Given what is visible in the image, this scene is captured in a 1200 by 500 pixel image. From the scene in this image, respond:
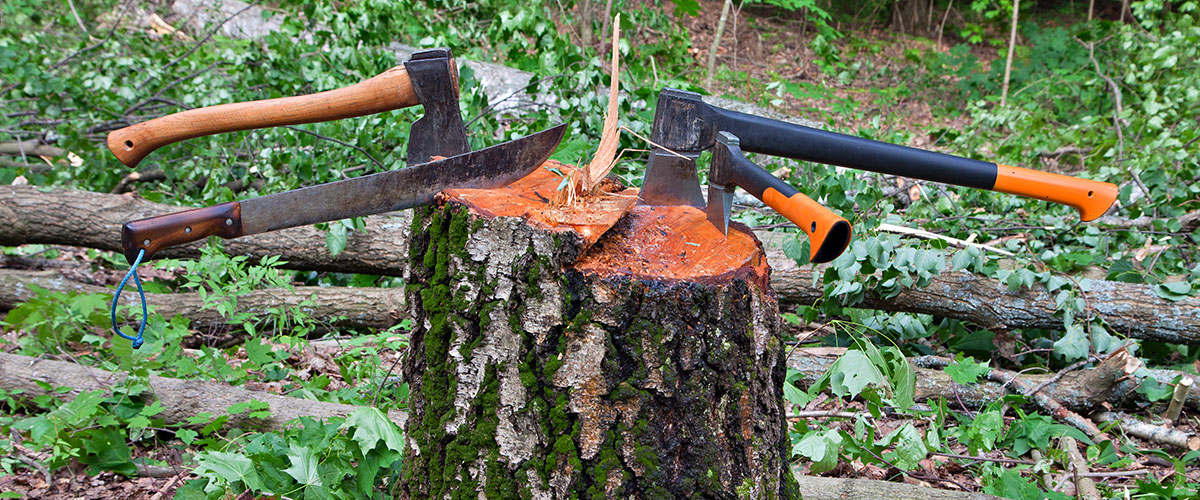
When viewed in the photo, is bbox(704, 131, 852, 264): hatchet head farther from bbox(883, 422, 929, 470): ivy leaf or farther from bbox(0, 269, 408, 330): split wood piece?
bbox(0, 269, 408, 330): split wood piece

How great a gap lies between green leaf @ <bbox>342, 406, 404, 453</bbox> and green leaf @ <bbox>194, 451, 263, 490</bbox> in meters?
0.27

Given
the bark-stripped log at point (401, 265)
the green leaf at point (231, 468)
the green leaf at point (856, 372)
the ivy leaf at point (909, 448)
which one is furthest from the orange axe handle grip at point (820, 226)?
the bark-stripped log at point (401, 265)

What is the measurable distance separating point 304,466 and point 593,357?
985mm

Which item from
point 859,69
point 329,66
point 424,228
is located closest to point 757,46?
point 859,69

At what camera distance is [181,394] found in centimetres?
256

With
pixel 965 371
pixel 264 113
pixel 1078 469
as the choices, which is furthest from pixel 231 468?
pixel 1078 469

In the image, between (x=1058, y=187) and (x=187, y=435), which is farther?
(x=187, y=435)

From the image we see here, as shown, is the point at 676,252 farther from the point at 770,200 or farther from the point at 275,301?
the point at 275,301

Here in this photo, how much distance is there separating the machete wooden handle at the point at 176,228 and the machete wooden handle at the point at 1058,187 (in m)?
1.82

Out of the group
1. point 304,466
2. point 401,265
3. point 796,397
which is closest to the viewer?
point 304,466

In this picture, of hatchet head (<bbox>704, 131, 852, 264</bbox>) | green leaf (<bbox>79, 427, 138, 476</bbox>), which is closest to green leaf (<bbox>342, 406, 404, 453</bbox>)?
green leaf (<bbox>79, 427, 138, 476</bbox>)

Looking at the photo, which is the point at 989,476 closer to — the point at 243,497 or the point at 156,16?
the point at 243,497

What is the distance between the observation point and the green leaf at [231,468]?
198 cm

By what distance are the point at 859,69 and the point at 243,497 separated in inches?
355
